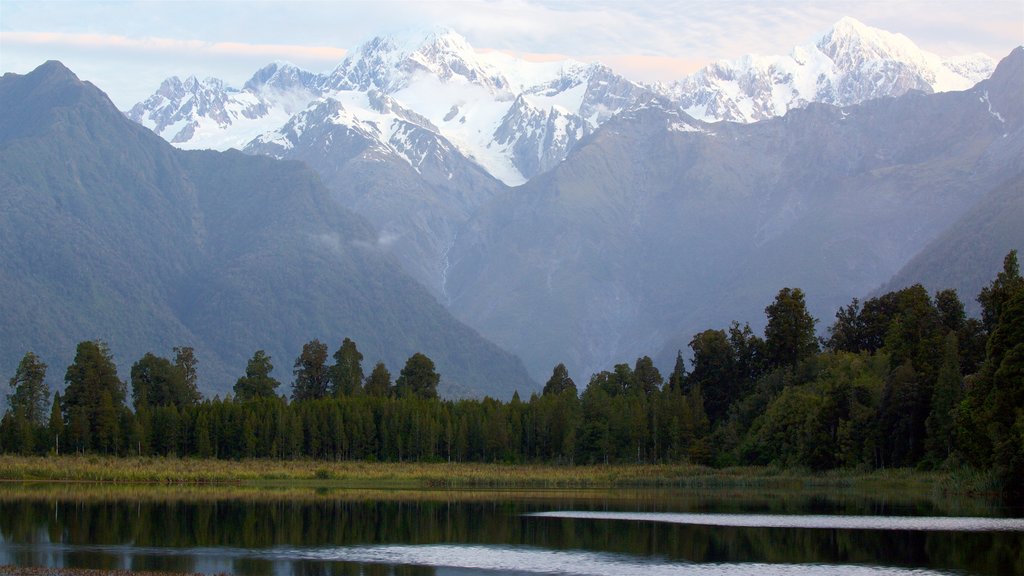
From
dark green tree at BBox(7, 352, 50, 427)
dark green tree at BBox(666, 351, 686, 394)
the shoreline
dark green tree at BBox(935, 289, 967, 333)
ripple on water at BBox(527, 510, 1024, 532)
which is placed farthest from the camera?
dark green tree at BBox(666, 351, 686, 394)

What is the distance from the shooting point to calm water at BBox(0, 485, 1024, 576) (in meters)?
67.6

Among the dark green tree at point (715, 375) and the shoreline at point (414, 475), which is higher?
the dark green tree at point (715, 375)

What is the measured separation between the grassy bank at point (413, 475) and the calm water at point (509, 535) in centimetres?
2060

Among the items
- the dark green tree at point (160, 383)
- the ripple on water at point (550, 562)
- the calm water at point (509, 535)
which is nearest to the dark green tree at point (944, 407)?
the calm water at point (509, 535)

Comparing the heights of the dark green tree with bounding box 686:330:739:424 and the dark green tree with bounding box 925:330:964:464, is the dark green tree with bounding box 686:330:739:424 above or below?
above

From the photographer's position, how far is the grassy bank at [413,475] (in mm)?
132875

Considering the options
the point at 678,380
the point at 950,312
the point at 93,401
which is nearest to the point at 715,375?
the point at 678,380

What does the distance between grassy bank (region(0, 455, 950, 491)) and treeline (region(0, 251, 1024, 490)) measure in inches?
197

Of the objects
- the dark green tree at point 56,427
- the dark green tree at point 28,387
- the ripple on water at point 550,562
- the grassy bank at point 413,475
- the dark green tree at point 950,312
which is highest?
the dark green tree at point 950,312

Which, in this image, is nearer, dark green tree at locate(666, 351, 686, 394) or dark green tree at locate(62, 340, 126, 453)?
dark green tree at locate(62, 340, 126, 453)

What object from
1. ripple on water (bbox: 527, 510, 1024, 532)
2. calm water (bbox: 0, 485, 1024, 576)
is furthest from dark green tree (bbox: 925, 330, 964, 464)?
ripple on water (bbox: 527, 510, 1024, 532)

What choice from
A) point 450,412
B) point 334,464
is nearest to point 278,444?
point 334,464

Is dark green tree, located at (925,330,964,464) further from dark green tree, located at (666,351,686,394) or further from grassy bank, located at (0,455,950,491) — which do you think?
dark green tree, located at (666,351,686,394)

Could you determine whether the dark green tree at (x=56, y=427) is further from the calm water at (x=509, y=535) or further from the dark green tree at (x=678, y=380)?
the dark green tree at (x=678, y=380)
